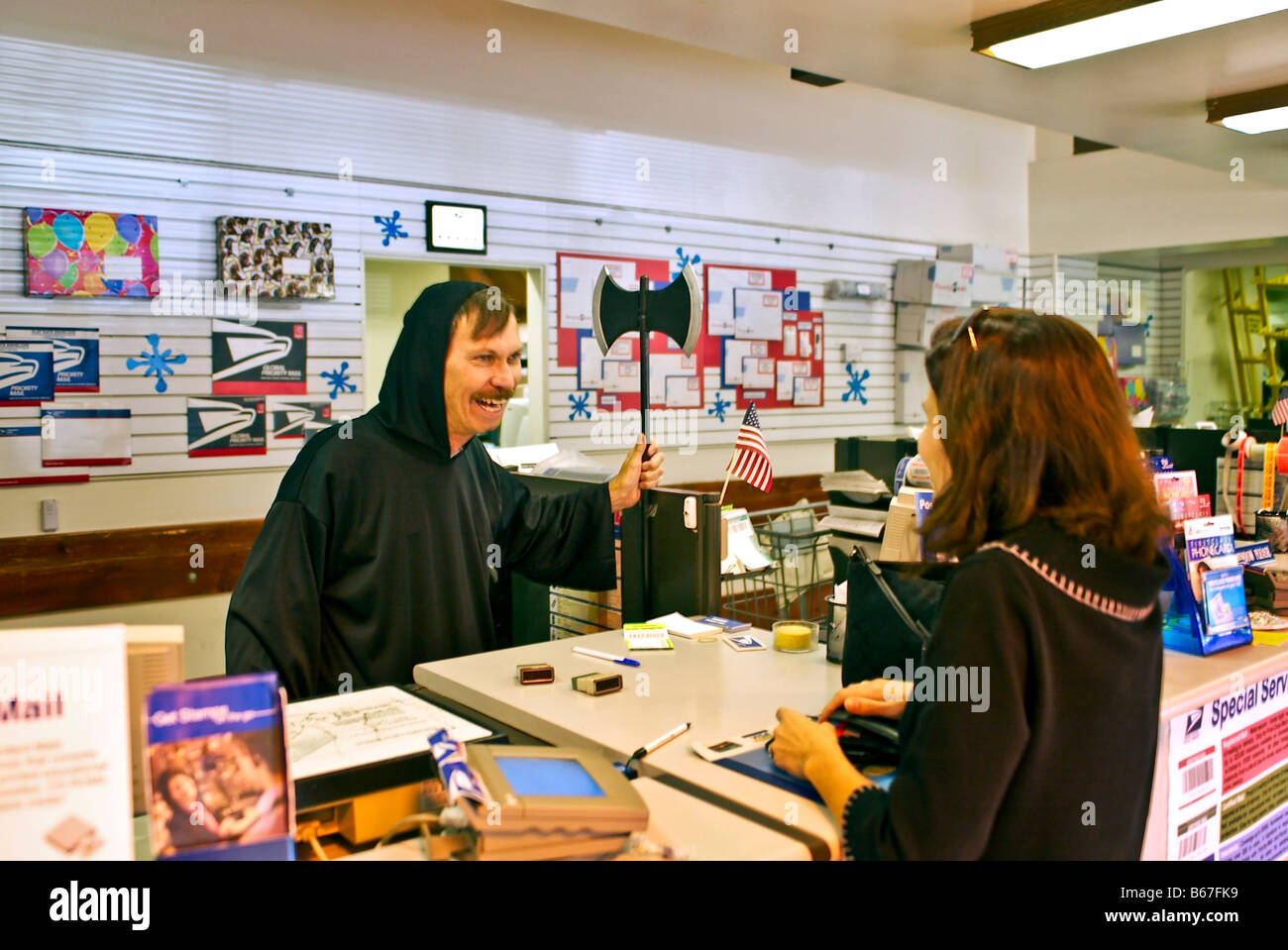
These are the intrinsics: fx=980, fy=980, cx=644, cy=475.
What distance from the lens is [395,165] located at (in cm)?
582

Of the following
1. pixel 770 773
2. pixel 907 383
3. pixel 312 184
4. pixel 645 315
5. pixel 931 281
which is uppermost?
pixel 312 184

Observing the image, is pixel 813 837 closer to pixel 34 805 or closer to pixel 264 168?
pixel 34 805

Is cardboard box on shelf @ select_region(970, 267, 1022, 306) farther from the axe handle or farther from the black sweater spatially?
the black sweater

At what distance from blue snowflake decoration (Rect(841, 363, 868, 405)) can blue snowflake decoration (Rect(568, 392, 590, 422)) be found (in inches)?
106

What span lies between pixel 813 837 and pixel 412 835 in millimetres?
707

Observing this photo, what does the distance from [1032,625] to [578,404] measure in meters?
5.49

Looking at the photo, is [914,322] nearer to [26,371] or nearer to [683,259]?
[683,259]

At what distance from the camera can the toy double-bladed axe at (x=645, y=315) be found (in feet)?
9.97

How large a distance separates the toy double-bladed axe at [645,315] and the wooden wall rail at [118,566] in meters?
3.00

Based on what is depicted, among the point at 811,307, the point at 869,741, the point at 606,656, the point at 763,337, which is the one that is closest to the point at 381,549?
the point at 606,656

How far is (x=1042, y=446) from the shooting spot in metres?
1.46

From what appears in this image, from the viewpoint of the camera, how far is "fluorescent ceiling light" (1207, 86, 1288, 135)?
5.67 meters
